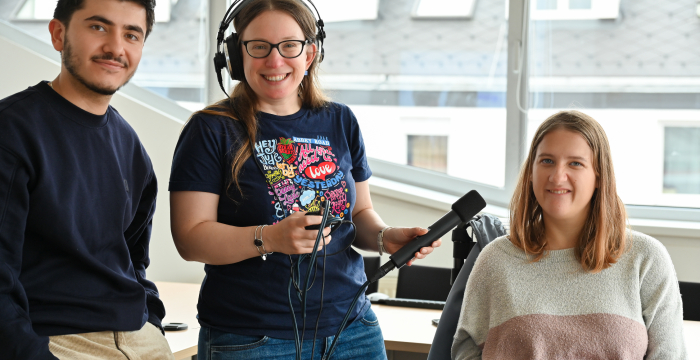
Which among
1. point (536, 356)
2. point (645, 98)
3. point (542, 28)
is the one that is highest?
point (542, 28)

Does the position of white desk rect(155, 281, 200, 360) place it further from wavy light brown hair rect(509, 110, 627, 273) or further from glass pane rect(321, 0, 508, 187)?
glass pane rect(321, 0, 508, 187)

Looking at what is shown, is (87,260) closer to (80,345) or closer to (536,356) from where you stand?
(80,345)

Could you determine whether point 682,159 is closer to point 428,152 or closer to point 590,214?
point 428,152

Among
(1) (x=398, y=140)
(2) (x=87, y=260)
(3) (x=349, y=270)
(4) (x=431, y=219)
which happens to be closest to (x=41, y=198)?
(2) (x=87, y=260)

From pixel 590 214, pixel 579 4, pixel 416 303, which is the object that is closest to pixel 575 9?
pixel 579 4

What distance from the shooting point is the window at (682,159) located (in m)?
3.33

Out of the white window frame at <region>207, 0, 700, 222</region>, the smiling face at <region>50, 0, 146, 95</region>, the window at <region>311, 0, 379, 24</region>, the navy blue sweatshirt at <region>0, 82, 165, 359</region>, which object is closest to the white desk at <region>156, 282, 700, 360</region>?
the navy blue sweatshirt at <region>0, 82, 165, 359</region>

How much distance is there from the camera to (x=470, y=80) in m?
3.63

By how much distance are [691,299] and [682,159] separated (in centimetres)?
119

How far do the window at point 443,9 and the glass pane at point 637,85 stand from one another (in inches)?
15.3

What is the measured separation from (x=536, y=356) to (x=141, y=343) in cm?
90

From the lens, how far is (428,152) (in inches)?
146

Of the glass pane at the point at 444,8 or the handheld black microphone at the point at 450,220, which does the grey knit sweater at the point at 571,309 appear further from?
the glass pane at the point at 444,8

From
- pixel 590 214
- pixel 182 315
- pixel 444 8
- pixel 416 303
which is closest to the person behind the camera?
pixel 590 214
